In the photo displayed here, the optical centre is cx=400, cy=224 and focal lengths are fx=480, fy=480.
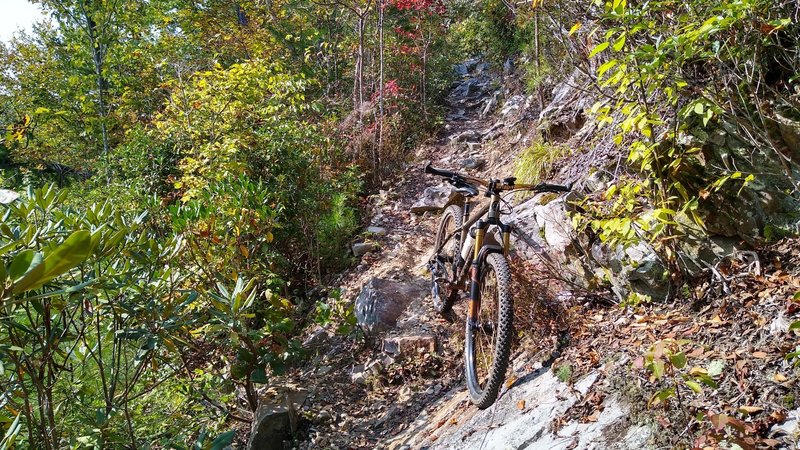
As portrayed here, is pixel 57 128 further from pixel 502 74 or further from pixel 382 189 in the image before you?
pixel 502 74

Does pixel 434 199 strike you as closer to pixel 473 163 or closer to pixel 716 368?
pixel 473 163

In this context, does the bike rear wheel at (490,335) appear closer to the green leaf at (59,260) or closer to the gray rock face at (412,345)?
the gray rock face at (412,345)

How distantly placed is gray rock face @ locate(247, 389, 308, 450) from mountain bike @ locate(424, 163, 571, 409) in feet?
4.46

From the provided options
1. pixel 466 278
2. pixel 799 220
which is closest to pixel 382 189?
pixel 466 278

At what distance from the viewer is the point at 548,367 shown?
2871 mm

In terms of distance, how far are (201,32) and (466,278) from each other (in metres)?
10.6

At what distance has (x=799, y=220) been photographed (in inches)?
100

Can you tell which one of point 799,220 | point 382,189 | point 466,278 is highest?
point 382,189

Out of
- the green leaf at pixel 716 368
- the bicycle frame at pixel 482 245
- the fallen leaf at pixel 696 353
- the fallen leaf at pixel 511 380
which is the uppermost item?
the bicycle frame at pixel 482 245

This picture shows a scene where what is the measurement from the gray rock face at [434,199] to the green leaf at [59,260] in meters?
5.88

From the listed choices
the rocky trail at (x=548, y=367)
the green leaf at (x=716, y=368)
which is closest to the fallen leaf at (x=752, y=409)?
the rocky trail at (x=548, y=367)

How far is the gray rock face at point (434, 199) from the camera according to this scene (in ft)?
21.8

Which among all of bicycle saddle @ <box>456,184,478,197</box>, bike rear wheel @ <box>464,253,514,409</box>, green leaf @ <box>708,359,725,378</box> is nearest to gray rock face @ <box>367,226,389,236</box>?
bicycle saddle @ <box>456,184,478,197</box>

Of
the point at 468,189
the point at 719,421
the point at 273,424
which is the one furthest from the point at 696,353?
the point at 273,424
